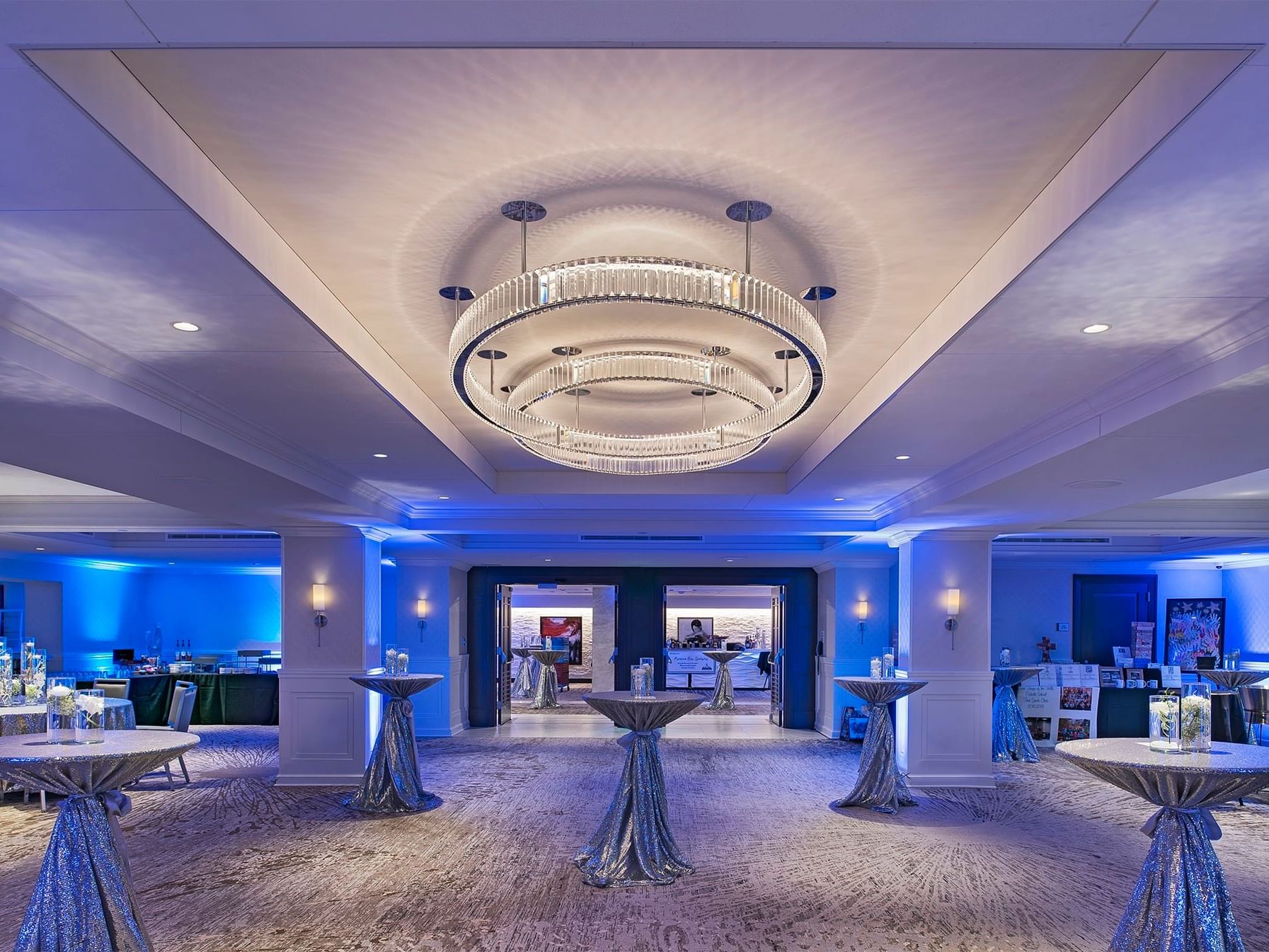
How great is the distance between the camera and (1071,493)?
24.7 feet

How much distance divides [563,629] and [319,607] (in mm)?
12578

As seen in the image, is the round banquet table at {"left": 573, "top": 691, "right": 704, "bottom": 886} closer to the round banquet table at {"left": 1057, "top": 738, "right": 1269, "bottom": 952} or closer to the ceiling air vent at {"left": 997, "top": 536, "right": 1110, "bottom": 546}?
the round banquet table at {"left": 1057, "top": 738, "right": 1269, "bottom": 952}

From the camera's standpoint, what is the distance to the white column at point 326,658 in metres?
10.1

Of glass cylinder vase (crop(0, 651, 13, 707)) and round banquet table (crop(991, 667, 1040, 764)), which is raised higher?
glass cylinder vase (crop(0, 651, 13, 707))

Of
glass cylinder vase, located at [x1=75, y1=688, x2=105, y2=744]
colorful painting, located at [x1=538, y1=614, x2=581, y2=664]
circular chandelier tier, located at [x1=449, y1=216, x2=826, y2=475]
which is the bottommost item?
colorful painting, located at [x1=538, y1=614, x2=581, y2=664]

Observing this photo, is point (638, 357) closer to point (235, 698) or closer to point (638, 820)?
point (638, 820)

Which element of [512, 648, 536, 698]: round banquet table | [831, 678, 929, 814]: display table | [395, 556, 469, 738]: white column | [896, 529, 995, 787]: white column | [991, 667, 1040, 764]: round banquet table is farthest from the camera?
[512, 648, 536, 698]: round banquet table

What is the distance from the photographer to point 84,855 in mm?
4457

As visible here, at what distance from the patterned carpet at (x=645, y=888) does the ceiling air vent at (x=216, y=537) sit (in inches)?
192

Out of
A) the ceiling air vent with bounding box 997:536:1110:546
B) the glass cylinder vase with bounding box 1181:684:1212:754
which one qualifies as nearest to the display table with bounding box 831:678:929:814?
the glass cylinder vase with bounding box 1181:684:1212:754

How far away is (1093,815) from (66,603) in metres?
16.8

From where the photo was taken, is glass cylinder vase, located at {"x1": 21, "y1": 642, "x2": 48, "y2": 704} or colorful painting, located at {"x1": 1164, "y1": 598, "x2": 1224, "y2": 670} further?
colorful painting, located at {"x1": 1164, "y1": 598, "x2": 1224, "y2": 670}

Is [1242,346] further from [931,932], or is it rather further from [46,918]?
[46,918]

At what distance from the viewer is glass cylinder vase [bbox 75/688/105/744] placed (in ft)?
15.9
